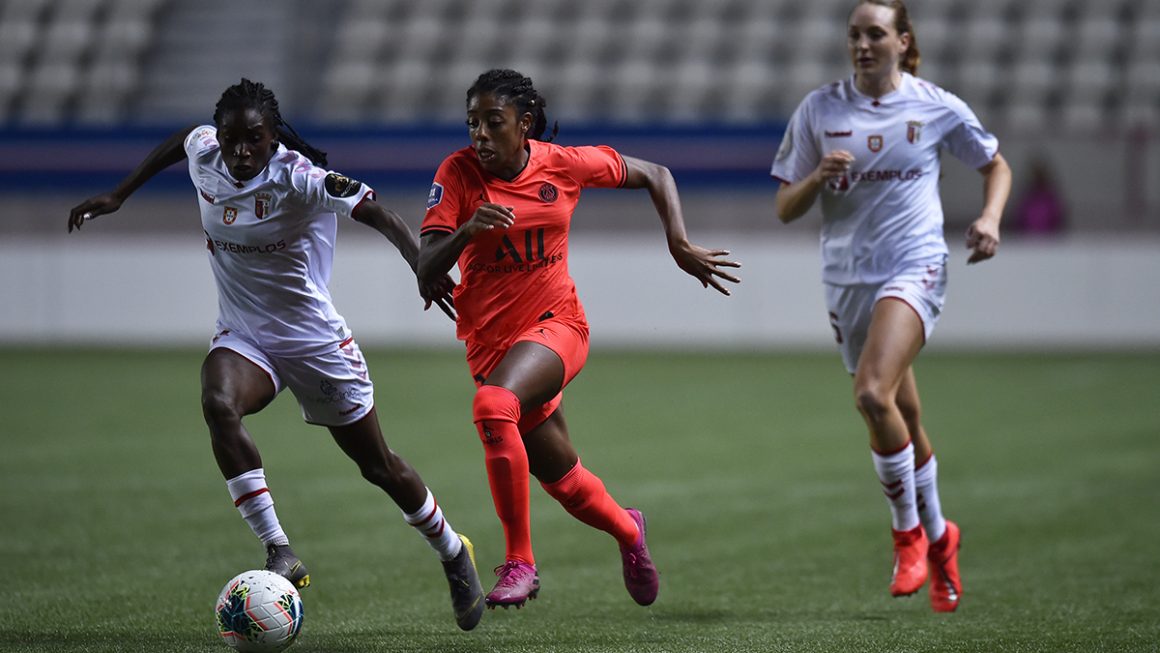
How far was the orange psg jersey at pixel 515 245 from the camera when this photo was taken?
5.71m

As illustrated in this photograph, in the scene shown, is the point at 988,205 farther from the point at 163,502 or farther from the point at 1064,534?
the point at 163,502

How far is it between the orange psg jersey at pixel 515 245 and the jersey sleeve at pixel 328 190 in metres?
0.27

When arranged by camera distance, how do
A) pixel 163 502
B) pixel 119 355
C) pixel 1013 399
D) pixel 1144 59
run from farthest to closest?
pixel 1144 59
pixel 119 355
pixel 1013 399
pixel 163 502

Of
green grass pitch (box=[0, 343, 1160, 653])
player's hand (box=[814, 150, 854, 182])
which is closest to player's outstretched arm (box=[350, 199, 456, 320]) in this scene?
green grass pitch (box=[0, 343, 1160, 653])

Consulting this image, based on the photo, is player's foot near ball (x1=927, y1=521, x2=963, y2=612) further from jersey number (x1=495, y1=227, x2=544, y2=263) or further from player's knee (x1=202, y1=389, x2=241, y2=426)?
player's knee (x1=202, y1=389, x2=241, y2=426)

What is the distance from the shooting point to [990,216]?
6340 mm

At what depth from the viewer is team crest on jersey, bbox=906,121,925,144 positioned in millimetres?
6582

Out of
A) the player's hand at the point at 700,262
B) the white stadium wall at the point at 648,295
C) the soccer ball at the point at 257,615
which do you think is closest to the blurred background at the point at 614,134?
the white stadium wall at the point at 648,295

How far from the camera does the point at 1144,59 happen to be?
67.5 feet

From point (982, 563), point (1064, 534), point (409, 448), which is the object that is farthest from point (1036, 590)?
point (409, 448)

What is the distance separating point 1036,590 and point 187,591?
11.6 feet

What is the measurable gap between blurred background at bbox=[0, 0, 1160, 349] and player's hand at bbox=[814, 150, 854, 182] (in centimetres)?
1184

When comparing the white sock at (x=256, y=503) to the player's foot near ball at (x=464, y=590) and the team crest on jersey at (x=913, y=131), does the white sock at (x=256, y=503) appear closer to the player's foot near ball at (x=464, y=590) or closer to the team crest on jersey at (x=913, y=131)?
the player's foot near ball at (x=464, y=590)

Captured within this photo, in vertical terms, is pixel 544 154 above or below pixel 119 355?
above
